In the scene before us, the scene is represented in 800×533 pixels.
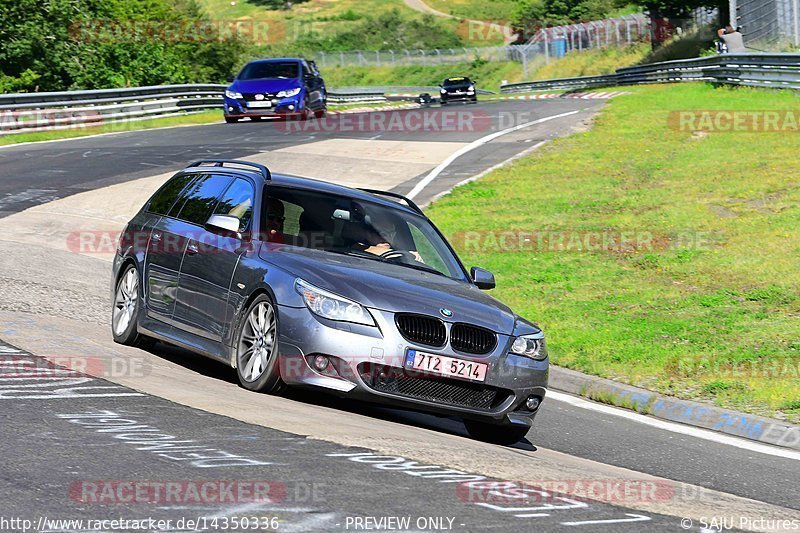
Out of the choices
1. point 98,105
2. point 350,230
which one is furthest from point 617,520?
point 98,105

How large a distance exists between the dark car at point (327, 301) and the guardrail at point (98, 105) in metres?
23.8

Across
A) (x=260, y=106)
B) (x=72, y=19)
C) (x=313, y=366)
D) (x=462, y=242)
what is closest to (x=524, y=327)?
(x=313, y=366)

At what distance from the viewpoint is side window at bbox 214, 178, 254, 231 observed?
9273mm

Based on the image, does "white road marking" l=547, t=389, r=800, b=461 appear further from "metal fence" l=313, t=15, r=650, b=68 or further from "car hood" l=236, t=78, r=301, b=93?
"metal fence" l=313, t=15, r=650, b=68

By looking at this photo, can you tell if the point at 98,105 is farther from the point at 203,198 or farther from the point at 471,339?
the point at 471,339

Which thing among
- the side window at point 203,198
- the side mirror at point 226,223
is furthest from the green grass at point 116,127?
the side mirror at point 226,223

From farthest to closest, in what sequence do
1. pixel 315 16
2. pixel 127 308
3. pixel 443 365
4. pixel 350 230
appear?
1. pixel 315 16
2. pixel 127 308
3. pixel 350 230
4. pixel 443 365

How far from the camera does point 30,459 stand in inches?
228

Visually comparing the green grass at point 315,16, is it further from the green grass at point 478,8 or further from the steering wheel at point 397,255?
the steering wheel at point 397,255

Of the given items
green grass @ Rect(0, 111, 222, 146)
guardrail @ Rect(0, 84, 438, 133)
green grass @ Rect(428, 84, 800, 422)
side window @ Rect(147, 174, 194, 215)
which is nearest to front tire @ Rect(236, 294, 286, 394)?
side window @ Rect(147, 174, 194, 215)

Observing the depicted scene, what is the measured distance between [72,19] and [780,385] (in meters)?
40.9

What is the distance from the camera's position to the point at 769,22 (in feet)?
147

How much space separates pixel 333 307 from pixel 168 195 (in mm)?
3212

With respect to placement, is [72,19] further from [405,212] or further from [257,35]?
[257,35]
